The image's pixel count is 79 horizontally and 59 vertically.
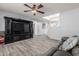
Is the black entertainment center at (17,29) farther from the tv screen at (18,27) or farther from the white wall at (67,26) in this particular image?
the white wall at (67,26)

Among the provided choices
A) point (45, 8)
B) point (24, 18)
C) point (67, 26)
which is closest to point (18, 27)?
point (24, 18)

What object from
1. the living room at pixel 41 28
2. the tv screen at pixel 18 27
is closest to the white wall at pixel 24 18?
the living room at pixel 41 28

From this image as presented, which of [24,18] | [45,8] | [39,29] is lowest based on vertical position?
[39,29]

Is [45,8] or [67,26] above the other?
[45,8]

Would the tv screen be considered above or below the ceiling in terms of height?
below

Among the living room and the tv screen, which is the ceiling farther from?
the tv screen

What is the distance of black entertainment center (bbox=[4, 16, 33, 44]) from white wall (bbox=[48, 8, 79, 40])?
1.15 ft

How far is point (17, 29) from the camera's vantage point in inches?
60.1

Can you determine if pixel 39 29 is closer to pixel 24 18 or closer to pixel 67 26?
pixel 24 18

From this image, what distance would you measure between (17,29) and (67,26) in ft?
2.64

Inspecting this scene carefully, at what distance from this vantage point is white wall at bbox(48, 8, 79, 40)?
1.47 metres

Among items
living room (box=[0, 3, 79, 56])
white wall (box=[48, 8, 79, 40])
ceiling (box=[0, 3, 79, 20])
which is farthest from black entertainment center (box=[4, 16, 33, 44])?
white wall (box=[48, 8, 79, 40])

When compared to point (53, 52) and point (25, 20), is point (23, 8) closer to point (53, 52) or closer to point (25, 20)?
point (25, 20)

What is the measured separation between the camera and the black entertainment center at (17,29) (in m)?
1.44
